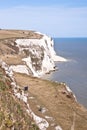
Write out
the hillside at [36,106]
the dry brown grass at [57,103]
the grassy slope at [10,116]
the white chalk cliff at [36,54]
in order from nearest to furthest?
the grassy slope at [10,116]
the hillside at [36,106]
the dry brown grass at [57,103]
the white chalk cliff at [36,54]

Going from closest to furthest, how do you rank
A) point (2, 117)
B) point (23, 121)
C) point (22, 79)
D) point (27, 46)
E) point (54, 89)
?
point (2, 117)
point (23, 121)
point (54, 89)
point (22, 79)
point (27, 46)

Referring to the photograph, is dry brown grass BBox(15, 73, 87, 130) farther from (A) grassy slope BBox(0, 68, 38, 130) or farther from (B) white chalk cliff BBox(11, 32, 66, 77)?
(B) white chalk cliff BBox(11, 32, 66, 77)

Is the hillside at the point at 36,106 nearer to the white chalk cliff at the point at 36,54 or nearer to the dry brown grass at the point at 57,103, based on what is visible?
the dry brown grass at the point at 57,103

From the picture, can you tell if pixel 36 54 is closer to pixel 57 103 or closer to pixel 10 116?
pixel 57 103

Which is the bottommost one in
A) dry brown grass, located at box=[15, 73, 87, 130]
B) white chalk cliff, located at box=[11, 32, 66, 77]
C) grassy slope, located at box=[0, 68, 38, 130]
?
white chalk cliff, located at box=[11, 32, 66, 77]

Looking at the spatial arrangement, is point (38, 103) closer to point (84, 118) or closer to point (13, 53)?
point (84, 118)

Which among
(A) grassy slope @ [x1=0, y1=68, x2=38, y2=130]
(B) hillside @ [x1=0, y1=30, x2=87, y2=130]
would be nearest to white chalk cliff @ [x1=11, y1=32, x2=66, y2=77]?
(B) hillside @ [x1=0, y1=30, x2=87, y2=130]

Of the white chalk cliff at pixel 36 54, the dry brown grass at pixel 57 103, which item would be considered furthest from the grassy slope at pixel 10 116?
the white chalk cliff at pixel 36 54

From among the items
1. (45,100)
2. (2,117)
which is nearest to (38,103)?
(45,100)
